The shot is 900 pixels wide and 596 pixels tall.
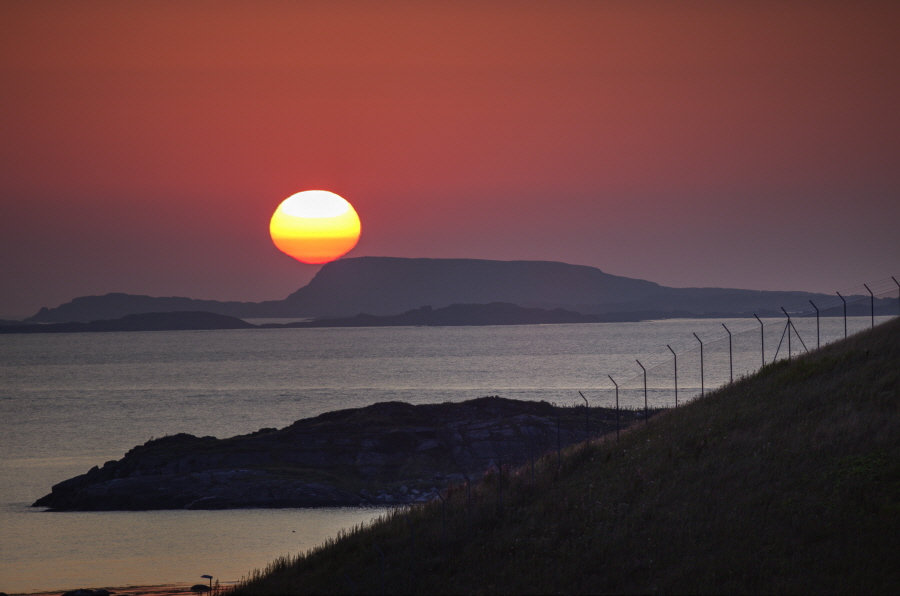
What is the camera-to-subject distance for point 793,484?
21656mm

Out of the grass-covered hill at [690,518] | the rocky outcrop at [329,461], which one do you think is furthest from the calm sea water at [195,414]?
the grass-covered hill at [690,518]

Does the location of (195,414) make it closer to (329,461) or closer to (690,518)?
(329,461)

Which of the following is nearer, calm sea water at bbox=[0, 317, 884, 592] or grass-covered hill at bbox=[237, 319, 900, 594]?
grass-covered hill at bbox=[237, 319, 900, 594]

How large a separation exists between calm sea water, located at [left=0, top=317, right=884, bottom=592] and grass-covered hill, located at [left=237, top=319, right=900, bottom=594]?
10.2 meters

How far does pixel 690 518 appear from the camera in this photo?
831 inches

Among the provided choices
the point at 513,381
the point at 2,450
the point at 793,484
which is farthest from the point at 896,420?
the point at 513,381

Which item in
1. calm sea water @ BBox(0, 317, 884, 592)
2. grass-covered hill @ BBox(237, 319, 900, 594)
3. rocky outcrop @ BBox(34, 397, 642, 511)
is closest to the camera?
grass-covered hill @ BBox(237, 319, 900, 594)

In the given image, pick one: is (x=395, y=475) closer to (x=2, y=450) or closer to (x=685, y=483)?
(x=685, y=483)

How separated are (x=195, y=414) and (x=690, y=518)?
8937 cm

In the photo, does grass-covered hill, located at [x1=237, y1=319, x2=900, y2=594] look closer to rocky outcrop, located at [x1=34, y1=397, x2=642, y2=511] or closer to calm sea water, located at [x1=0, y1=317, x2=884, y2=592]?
calm sea water, located at [x1=0, y1=317, x2=884, y2=592]

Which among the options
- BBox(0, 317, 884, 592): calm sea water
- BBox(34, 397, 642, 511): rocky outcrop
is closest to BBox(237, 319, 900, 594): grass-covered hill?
BBox(0, 317, 884, 592): calm sea water

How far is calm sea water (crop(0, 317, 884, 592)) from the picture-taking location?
127 feet

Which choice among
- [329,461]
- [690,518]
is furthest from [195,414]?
[690,518]

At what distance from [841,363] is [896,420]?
690 centimetres
